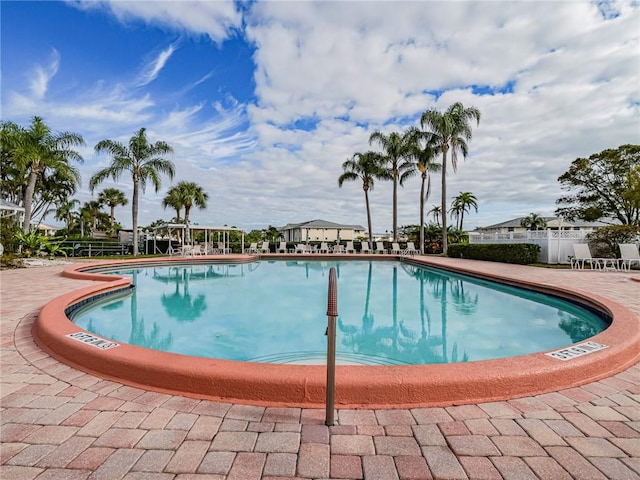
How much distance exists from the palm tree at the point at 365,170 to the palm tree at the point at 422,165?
3.03m

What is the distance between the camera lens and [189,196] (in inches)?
1166

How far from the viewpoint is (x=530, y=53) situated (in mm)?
10695

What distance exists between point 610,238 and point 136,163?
2447 cm

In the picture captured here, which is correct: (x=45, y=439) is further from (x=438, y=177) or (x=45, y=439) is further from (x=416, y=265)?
(x=438, y=177)

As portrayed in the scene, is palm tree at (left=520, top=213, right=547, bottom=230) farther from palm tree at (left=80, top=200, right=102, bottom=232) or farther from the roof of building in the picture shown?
palm tree at (left=80, top=200, right=102, bottom=232)

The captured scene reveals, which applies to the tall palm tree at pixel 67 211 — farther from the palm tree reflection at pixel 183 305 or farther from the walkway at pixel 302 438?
the walkway at pixel 302 438

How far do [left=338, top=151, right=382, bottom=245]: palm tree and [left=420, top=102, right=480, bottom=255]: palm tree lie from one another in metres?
5.95

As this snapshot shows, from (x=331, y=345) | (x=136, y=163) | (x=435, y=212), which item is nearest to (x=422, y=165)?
(x=136, y=163)

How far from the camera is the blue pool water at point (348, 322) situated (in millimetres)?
4781

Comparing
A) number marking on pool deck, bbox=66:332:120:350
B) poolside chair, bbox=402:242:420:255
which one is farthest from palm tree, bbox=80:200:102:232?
number marking on pool deck, bbox=66:332:120:350

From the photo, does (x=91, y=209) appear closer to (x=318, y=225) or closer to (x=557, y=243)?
(x=318, y=225)

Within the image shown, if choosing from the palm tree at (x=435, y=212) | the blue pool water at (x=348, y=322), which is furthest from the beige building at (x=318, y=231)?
the blue pool water at (x=348, y=322)

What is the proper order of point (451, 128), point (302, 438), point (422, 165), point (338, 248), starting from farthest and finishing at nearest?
point (338, 248)
point (422, 165)
point (451, 128)
point (302, 438)

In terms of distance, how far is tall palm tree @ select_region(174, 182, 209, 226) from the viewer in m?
29.7
